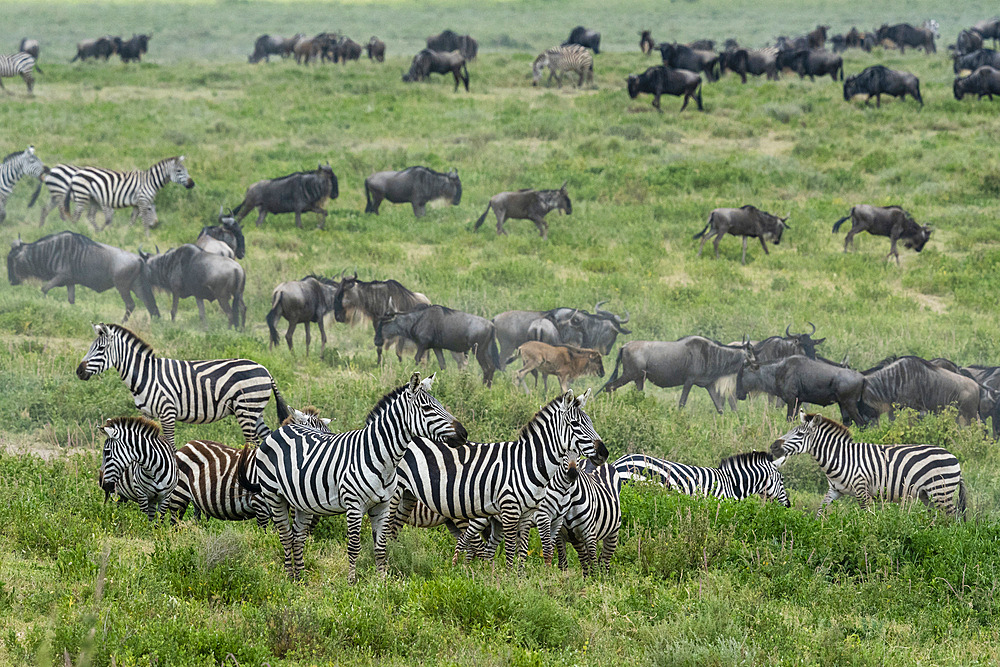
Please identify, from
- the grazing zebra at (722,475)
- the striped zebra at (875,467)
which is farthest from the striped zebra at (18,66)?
the striped zebra at (875,467)

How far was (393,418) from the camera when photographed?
690cm

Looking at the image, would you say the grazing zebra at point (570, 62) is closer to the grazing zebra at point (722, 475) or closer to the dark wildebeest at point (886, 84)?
the dark wildebeest at point (886, 84)

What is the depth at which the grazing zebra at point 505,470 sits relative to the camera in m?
6.86

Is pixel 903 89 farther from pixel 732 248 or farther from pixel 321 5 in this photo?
pixel 321 5

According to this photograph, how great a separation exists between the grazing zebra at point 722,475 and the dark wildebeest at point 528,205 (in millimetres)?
10990

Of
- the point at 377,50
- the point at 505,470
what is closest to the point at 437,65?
the point at 377,50

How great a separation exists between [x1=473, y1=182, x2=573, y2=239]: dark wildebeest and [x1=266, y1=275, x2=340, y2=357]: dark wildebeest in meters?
5.91

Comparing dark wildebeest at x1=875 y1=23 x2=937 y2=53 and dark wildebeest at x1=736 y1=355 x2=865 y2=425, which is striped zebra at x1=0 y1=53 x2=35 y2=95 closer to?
dark wildebeest at x1=736 y1=355 x2=865 y2=425

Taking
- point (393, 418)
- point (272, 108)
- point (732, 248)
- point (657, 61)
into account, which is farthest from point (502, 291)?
point (657, 61)

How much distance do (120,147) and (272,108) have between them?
6.81 meters

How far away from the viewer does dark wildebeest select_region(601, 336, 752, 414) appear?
498 inches

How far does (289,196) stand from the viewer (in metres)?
19.5

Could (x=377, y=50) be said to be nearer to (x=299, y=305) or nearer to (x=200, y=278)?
(x=200, y=278)

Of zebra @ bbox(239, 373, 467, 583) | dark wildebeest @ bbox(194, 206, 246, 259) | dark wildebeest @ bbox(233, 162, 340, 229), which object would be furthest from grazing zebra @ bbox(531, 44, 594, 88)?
zebra @ bbox(239, 373, 467, 583)
